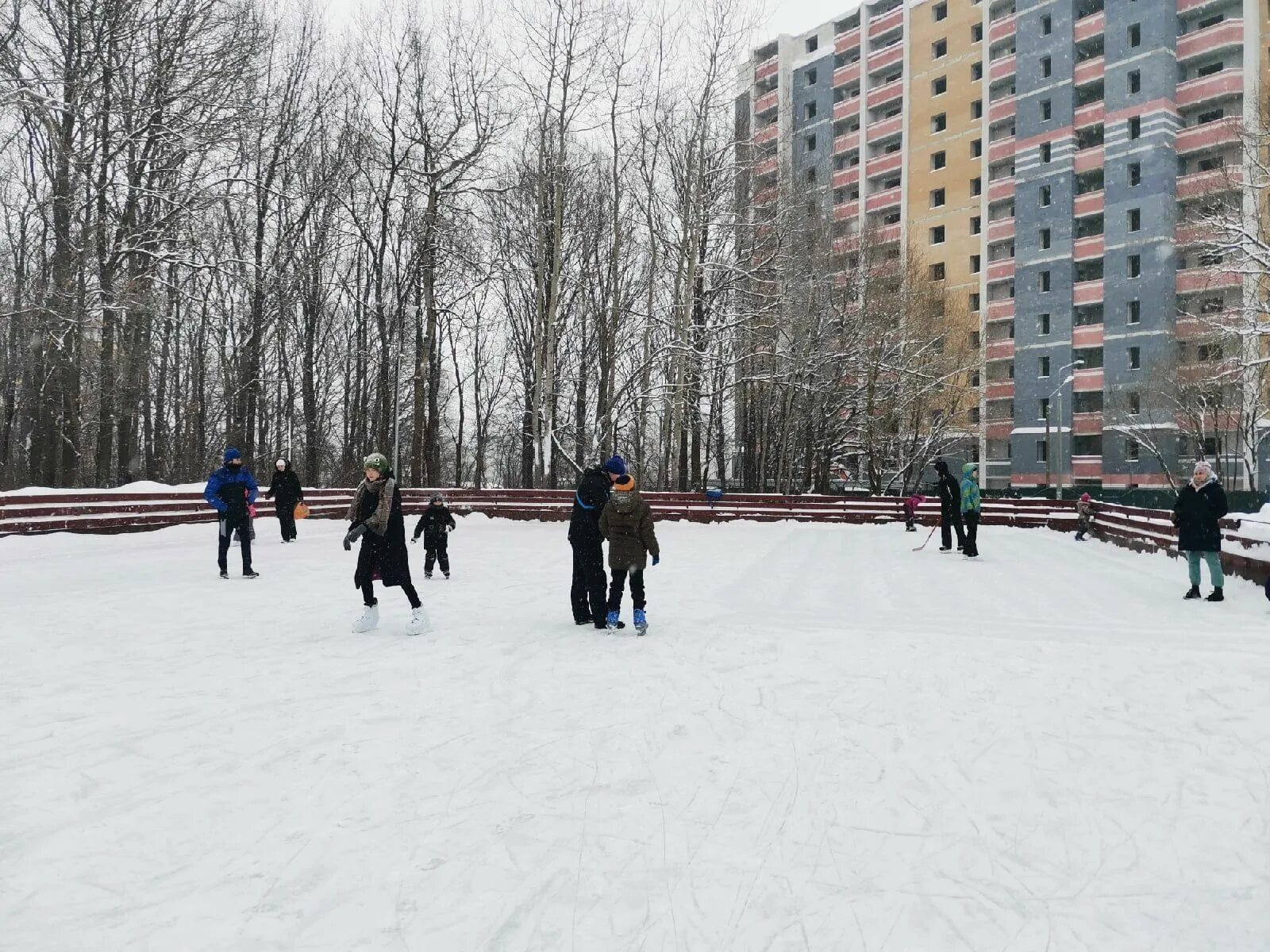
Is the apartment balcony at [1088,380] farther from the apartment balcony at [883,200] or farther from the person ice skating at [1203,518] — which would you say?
the person ice skating at [1203,518]

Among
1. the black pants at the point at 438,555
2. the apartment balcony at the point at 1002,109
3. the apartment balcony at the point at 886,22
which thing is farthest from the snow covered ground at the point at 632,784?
the apartment balcony at the point at 886,22

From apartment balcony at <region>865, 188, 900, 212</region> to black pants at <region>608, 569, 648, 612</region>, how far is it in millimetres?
52125

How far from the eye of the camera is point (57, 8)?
1725 cm

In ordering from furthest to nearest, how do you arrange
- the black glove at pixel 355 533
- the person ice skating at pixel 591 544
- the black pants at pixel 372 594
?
the person ice skating at pixel 591 544 → the black pants at pixel 372 594 → the black glove at pixel 355 533

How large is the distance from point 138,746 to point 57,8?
19.4 m

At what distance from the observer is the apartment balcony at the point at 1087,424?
43.3m

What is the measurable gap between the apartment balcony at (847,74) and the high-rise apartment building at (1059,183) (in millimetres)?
209

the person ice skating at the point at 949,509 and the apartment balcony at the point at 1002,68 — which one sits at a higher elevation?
the apartment balcony at the point at 1002,68

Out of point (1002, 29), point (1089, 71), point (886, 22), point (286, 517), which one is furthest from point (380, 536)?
point (886, 22)

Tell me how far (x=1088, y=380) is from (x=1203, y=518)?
38446mm

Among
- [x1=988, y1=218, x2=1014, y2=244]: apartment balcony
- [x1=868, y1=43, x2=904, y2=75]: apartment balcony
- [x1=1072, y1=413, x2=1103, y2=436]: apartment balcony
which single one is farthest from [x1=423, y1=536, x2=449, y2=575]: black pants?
[x1=868, y1=43, x2=904, y2=75]: apartment balcony

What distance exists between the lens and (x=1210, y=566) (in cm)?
980

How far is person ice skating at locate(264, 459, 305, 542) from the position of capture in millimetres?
16516

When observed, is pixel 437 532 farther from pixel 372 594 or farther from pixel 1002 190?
pixel 1002 190
